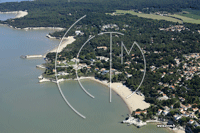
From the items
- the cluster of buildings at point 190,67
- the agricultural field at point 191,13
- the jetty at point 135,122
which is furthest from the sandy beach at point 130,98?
the agricultural field at point 191,13

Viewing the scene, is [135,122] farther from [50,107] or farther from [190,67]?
[190,67]

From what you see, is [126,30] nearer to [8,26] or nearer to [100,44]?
[100,44]

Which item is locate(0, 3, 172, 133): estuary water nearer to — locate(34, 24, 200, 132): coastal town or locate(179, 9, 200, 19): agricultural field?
locate(34, 24, 200, 132): coastal town

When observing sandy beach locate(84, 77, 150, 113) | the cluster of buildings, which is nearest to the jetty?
sandy beach locate(84, 77, 150, 113)

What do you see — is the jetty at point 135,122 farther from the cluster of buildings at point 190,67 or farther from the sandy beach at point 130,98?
the cluster of buildings at point 190,67

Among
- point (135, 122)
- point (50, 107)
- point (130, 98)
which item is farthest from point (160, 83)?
point (50, 107)

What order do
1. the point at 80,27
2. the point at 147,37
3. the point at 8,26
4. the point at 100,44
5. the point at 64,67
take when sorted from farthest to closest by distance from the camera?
1. the point at 8,26
2. the point at 80,27
3. the point at 147,37
4. the point at 100,44
5. the point at 64,67

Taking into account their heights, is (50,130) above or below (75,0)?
below

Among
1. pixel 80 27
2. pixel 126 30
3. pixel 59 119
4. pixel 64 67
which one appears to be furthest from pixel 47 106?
pixel 80 27
